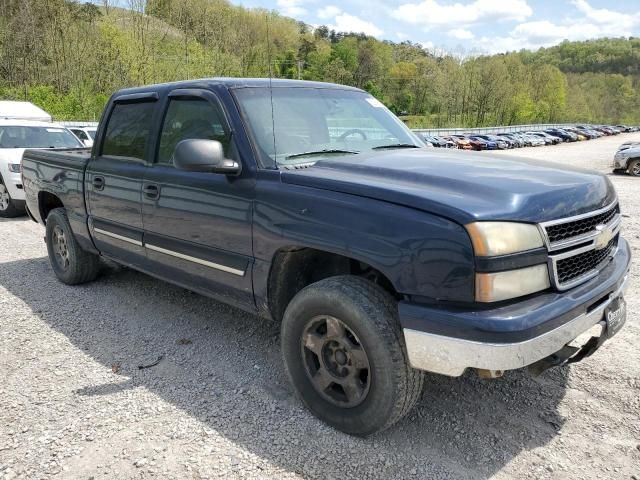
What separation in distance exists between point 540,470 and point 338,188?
1691 mm

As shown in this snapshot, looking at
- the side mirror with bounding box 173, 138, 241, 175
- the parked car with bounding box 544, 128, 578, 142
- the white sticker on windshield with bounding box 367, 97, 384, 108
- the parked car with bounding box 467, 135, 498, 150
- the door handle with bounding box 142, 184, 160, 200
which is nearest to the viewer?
the side mirror with bounding box 173, 138, 241, 175

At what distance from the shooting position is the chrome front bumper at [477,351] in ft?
7.23

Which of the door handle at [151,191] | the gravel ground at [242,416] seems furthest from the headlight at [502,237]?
the door handle at [151,191]

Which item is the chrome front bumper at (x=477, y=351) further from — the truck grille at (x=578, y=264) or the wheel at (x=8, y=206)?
the wheel at (x=8, y=206)

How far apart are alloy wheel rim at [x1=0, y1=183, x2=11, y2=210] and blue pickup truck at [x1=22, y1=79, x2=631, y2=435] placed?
19.4 ft

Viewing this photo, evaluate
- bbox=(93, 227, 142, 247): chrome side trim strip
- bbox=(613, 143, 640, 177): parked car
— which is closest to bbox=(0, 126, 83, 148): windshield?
bbox=(93, 227, 142, 247): chrome side trim strip

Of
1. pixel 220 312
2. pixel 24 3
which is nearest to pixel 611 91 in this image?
pixel 24 3

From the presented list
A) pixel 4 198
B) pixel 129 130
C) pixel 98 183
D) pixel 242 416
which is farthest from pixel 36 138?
pixel 242 416

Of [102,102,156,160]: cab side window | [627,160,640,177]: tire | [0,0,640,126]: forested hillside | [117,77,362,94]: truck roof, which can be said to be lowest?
[627,160,640,177]: tire

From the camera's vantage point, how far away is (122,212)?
416 centimetres

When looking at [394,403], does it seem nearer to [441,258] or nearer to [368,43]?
[441,258]

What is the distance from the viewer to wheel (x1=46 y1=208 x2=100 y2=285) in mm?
5098

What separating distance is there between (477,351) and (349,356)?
2.35 ft

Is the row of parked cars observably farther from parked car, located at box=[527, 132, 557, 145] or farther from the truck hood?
the truck hood
